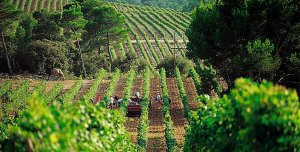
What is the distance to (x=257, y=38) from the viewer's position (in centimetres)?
1916

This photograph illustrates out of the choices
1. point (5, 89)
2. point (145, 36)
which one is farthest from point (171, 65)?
point (145, 36)

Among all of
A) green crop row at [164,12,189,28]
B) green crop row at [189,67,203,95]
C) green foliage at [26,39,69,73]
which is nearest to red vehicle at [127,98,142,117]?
green crop row at [189,67,203,95]

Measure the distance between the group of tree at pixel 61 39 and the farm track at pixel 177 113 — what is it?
14024 millimetres

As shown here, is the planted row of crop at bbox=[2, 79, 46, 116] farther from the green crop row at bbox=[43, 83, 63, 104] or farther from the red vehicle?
the red vehicle

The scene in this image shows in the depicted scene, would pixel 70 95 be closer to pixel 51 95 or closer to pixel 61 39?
pixel 51 95

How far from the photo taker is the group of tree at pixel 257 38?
17.9 meters

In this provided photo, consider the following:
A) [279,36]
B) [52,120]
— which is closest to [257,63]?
[279,36]

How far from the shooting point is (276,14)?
60.1 feet

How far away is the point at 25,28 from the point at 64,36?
32.6 feet

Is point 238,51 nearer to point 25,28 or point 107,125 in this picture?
point 107,125

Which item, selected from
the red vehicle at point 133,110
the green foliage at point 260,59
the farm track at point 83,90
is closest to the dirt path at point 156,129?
the red vehicle at point 133,110

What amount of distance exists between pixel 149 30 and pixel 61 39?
28.7 metres

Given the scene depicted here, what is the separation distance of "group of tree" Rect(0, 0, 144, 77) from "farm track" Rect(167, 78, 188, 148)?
46.0 feet

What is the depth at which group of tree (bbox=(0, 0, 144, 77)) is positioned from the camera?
3759cm
